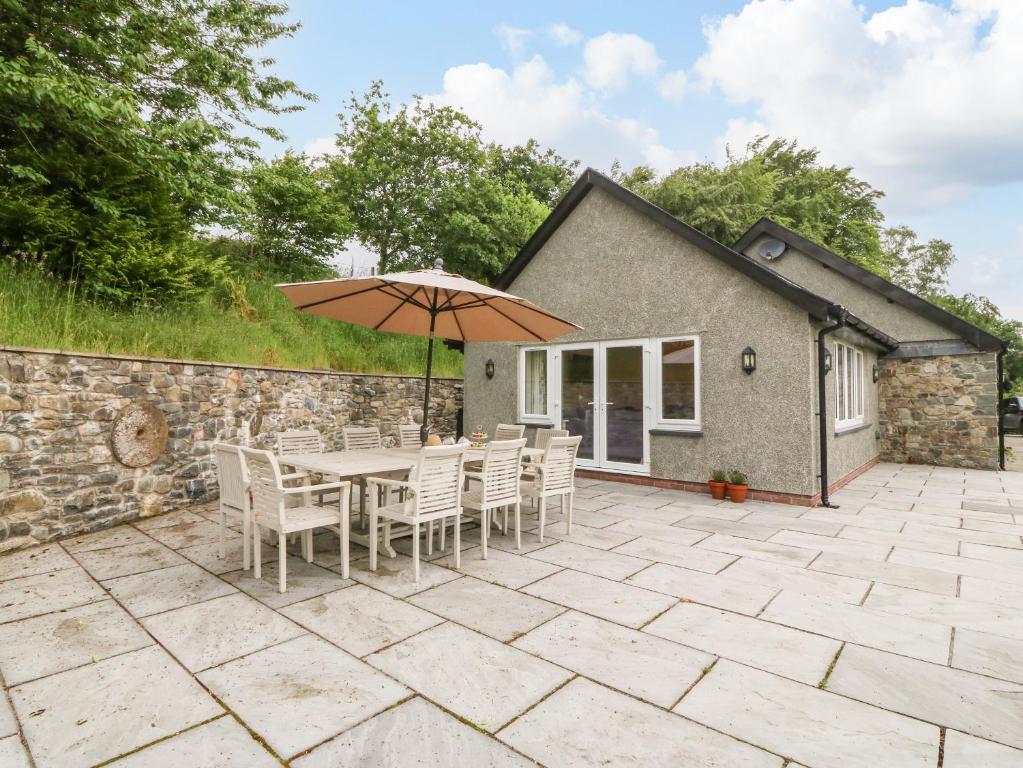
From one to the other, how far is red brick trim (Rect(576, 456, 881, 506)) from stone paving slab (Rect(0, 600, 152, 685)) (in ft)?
20.5

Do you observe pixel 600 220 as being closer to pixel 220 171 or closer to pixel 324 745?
pixel 220 171

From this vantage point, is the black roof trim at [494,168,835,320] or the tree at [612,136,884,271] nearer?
the black roof trim at [494,168,835,320]

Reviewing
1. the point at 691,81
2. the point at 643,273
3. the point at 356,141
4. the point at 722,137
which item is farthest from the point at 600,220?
the point at 722,137

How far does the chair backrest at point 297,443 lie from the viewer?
18.6ft

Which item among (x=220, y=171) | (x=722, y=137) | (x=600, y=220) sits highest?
(x=722, y=137)

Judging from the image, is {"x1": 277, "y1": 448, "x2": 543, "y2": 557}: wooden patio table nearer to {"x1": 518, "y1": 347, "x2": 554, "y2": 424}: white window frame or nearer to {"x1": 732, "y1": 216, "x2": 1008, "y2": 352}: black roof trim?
{"x1": 518, "y1": 347, "x2": 554, "y2": 424}: white window frame

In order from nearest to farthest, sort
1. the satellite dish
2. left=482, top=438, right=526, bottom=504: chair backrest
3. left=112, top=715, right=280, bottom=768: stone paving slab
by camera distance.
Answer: left=112, top=715, right=280, bottom=768: stone paving slab
left=482, top=438, right=526, bottom=504: chair backrest
the satellite dish

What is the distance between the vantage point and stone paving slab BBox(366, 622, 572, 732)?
2.34 meters

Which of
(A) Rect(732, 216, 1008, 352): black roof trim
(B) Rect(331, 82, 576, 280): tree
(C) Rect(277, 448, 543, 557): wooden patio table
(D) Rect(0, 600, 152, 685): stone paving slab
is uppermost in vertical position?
(B) Rect(331, 82, 576, 280): tree

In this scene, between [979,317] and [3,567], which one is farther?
[979,317]

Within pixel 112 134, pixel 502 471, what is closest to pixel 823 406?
pixel 502 471

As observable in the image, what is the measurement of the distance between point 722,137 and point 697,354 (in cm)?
2169

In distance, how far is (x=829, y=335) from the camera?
758cm

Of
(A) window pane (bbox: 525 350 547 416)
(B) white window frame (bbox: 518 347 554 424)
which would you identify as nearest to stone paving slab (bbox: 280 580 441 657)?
(B) white window frame (bbox: 518 347 554 424)
